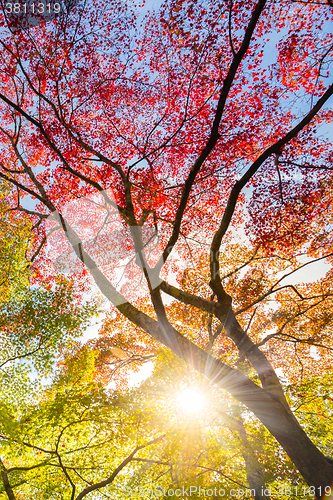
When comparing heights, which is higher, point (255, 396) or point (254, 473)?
point (255, 396)

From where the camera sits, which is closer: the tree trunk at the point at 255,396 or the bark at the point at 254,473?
the tree trunk at the point at 255,396

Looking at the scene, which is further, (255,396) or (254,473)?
(254,473)

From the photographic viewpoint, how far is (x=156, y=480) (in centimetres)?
623

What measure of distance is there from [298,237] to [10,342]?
35.3ft

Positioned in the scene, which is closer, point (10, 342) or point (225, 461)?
point (225, 461)

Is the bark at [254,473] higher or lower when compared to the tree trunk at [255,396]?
lower

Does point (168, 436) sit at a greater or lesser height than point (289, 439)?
lesser

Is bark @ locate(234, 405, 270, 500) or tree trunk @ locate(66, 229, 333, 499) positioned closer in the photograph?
tree trunk @ locate(66, 229, 333, 499)

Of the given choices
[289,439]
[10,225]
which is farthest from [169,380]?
[10,225]

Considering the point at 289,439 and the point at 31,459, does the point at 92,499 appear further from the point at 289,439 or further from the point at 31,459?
Result: the point at 289,439

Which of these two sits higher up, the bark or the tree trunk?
the tree trunk

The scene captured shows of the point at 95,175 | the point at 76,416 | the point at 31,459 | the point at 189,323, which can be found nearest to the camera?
A: the point at 76,416

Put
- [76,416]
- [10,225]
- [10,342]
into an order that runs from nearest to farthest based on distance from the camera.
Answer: [76,416], [10,342], [10,225]

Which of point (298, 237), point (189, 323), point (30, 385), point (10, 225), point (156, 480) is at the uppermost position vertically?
point (298, 237)
